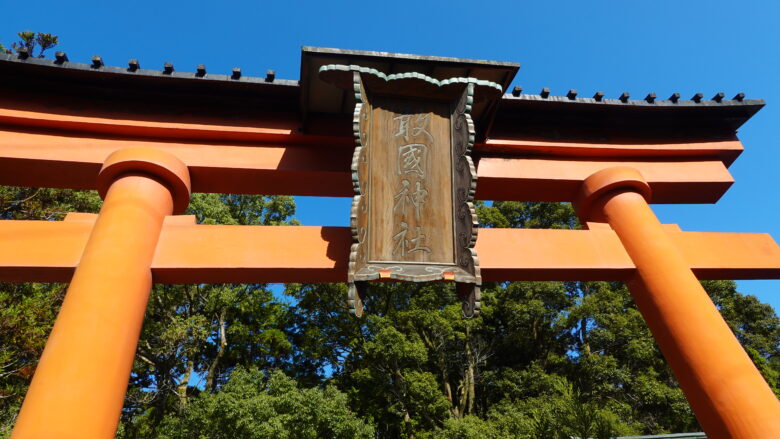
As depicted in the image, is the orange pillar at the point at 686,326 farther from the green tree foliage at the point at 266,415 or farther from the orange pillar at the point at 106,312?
the green tree foliage at the point at 266,415

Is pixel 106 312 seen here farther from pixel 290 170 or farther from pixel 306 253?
pixel 290 170

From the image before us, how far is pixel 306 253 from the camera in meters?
3.71

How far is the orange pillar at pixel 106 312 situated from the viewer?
8.67 feet

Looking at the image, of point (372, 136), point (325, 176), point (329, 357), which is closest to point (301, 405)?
point (329, 357)

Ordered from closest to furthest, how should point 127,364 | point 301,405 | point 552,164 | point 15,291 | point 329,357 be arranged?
1. point 127,364
2. point 552,164
3. point 15,291
4. point 301,405
5. point 329,357

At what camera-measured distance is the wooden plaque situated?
11.0ft

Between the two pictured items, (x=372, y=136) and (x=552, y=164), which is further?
(x=552, y=164)

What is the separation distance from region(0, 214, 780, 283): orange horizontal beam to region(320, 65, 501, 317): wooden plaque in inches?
18.8

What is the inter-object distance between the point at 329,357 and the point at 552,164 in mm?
14234

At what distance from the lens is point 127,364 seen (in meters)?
3.06

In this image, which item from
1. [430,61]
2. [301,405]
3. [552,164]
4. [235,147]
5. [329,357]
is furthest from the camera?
[329,357]

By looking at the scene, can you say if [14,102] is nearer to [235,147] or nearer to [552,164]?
[235,147]

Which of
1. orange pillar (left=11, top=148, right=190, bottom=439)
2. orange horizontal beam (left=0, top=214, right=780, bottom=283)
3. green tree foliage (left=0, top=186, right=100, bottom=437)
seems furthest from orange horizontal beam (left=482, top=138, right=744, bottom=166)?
green tree foliage (left=0, top=186, right=100, bottom=437)

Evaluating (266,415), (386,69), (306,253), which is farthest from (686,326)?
(266,415)
